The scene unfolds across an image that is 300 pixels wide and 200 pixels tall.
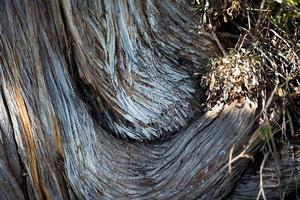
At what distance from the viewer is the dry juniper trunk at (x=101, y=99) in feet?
8.92

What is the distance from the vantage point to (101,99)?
2.80m

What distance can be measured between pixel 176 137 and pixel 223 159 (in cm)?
26

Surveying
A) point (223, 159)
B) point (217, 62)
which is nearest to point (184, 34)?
point (217, 62)

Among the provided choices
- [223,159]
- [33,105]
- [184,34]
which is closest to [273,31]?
[184,34]

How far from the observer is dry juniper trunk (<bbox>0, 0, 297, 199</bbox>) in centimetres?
272

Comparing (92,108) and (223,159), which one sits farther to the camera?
(92,108)

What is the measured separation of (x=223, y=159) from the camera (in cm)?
260

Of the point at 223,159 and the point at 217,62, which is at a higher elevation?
the point at 217,62

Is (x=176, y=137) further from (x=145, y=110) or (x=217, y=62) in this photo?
(x=217, y=62)

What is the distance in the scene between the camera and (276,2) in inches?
109

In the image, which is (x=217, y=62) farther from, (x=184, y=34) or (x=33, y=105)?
(x=33, y=105)

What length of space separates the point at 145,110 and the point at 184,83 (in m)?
0.20

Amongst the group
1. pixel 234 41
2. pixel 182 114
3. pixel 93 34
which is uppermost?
pixel 93 34

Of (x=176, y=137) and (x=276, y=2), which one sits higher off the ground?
(x=276, y=2)
